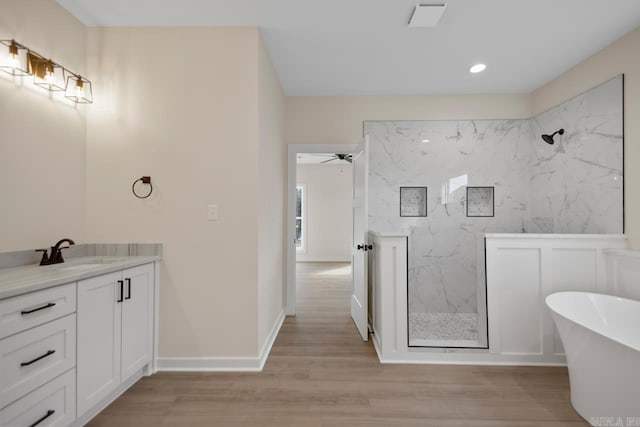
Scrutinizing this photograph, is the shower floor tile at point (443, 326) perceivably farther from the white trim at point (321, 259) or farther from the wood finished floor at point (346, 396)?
the white trim at point (321, 259)

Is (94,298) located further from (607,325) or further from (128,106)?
(607,325)

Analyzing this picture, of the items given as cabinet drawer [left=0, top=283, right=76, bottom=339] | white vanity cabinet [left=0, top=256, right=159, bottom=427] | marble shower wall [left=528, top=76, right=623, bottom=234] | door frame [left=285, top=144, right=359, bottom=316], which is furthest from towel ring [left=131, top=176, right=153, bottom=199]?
marble shower wall [left=528, top=76, right=623, bottom=234]

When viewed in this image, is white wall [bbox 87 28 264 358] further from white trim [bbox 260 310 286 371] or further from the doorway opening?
the doorway opening

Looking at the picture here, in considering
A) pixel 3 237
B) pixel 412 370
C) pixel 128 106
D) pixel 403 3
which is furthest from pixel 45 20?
pixel 412 370

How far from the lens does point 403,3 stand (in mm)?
2105

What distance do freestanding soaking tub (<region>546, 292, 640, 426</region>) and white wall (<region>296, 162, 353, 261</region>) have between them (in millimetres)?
6122

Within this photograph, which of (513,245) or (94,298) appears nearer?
(94,298)

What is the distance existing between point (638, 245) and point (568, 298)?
830mm

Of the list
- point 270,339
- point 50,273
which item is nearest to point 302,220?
point 270,339

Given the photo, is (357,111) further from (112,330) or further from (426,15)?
(112,330)

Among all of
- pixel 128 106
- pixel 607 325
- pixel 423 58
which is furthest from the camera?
pixel 423 58

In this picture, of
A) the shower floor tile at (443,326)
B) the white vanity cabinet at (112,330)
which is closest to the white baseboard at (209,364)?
the white vanity cabinet at (112,330)

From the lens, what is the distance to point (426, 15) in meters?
2.19

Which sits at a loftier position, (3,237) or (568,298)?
(3,237)
